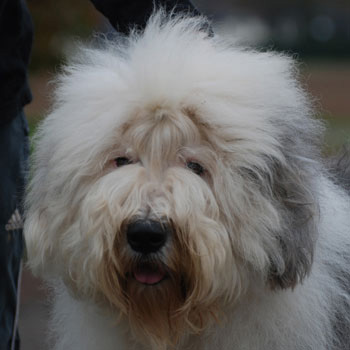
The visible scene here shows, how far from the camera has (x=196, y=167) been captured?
127 inches

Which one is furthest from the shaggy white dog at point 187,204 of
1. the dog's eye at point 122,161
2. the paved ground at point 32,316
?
the paved ground at point 32,316

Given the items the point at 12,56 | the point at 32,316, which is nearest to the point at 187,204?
the point at 12,56

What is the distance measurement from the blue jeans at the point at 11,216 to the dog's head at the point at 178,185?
542 millimetres

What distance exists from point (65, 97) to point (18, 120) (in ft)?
2.26

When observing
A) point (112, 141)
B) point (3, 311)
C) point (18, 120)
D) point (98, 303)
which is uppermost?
point (112, 141)

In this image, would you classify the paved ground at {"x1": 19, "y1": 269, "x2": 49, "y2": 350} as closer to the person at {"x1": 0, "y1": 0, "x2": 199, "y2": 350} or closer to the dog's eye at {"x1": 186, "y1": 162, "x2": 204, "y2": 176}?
the person at {"x1": 0, "y1": 0, "x2": 199, "y2": 350}

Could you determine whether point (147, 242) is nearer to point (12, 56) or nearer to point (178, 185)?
point (178, 185)

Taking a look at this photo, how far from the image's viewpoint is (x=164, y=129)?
3211 millimetres

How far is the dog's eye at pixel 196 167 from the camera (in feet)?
10.6

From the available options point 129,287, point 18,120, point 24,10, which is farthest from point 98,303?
point 24,10

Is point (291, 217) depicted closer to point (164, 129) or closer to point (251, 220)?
point (251, 220)

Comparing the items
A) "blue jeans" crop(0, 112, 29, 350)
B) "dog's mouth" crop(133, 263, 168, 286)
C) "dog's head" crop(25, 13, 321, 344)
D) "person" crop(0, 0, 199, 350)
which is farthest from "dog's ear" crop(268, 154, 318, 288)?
"blue jeans" crop(0, 112, 29, 350)

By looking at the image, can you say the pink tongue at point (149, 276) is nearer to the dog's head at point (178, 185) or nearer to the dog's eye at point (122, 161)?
the dog's head at point (178, 185)

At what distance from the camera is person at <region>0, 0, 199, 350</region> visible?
385 centimetres
